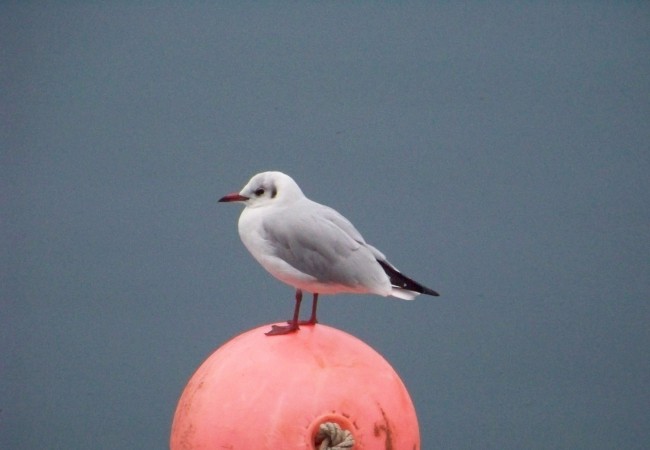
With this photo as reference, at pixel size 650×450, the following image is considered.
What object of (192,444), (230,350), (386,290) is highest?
(386,290)

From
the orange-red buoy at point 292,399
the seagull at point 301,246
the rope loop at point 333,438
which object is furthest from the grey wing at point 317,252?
the rope loop at point 333,438

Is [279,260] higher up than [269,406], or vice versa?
[279,260]

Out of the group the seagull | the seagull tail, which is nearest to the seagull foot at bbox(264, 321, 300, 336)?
the seagull

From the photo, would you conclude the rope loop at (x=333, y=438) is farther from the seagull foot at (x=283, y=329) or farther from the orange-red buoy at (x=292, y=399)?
the seagull foot at (x=283, y=329)

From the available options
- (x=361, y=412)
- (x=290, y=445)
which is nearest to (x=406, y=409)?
(x=361, y=412)

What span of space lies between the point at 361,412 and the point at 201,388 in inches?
10.7

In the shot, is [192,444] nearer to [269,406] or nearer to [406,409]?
[269,406]

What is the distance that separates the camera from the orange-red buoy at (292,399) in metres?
1.53

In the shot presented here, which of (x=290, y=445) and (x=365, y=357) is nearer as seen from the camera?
(x=290, y=445)

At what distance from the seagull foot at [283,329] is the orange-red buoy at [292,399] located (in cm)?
1

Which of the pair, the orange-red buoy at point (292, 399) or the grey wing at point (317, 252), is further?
the grey wing at point (317, 252)

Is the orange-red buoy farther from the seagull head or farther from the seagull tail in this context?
the seagull head

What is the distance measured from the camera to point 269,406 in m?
1.54

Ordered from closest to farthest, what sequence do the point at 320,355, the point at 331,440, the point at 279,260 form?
the point at 331,440 → the point at 320,355 → the point at 279,260
